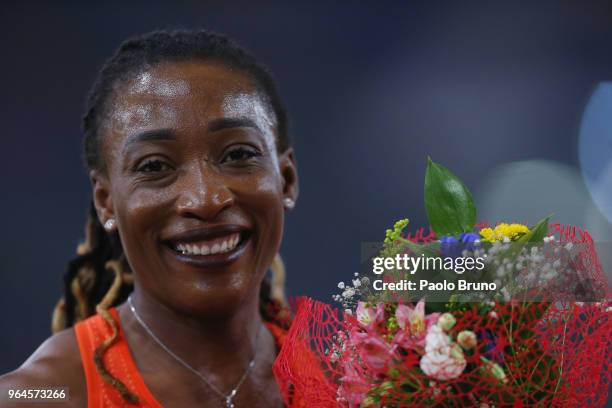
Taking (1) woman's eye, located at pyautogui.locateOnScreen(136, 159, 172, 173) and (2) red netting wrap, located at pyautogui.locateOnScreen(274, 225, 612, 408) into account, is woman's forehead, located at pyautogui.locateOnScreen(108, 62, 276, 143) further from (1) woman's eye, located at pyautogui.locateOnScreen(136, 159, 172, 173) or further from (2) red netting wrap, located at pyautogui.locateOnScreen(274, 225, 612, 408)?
(2) red netting wrap, located at pyautogui.locateOnScreen(274, 225, 612, 408)

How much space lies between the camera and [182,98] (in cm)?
134

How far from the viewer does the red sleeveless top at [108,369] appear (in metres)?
1.39

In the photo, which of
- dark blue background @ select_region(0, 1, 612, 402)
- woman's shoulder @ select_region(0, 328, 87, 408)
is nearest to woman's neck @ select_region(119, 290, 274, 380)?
woman's shoulder @ select_region(0, 328, 87, 408)

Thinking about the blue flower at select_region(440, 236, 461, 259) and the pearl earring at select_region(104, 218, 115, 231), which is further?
the pearl earring at select_region(104, 218, 115, 231)

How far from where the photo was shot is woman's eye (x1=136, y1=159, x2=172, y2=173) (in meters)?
1.35

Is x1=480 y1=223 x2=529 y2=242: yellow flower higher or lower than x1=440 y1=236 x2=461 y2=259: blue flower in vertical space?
higher

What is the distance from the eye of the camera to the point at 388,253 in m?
1.14

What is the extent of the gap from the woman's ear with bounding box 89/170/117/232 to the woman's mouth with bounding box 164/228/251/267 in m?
0.17

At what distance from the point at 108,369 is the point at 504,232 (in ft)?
2.50

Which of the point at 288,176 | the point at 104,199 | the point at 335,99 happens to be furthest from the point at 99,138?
the point at 335,99

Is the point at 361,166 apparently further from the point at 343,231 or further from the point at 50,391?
the point at 50,391

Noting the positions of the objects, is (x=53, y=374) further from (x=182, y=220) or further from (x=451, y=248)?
(x=451, y=248)

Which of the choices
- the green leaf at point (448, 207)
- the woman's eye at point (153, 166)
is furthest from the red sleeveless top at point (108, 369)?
the green leaf at point (448, 207)

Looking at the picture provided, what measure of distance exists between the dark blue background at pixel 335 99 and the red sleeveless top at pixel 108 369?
1.08m
